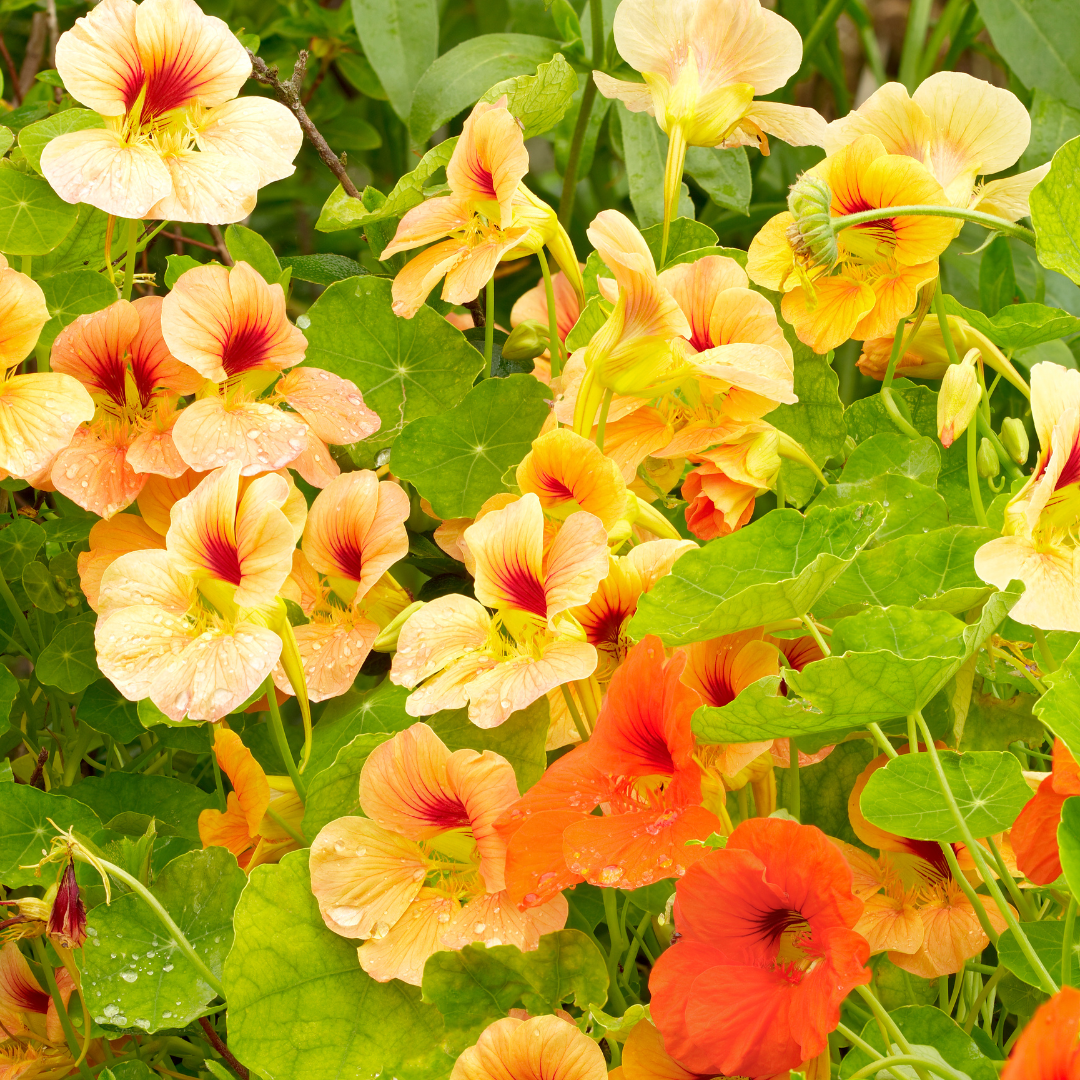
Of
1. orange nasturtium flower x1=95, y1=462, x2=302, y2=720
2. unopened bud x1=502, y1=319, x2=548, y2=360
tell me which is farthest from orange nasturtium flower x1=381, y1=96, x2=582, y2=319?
orange nasturtium flower x1=95, y1=462, x2=302, y2=720

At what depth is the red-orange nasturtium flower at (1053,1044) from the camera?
0.85ft

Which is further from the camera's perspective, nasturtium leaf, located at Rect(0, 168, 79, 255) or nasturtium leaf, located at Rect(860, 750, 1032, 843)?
nasturtium leaf, located at Rect(0, 168, 79, 255)

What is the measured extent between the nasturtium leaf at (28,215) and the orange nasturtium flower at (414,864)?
0.34 meters

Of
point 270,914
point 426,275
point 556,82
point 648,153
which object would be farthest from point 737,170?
point 270,914

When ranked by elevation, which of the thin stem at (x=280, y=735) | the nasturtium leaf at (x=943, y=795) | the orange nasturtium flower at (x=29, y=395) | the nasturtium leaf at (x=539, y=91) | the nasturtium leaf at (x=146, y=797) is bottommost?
the nasturtium leaf at (x=146, y=797)

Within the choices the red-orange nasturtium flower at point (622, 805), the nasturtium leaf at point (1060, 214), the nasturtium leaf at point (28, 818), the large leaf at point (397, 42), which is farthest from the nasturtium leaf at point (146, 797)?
the large leaf at point (397, 42)

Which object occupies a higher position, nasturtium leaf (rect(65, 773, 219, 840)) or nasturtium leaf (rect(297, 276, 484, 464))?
nasturtium leaf (rect(297, 276, 484, 464))

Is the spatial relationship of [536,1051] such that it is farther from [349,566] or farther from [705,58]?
[705,58]

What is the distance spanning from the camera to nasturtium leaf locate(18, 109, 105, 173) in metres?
0.56

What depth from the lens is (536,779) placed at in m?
0.47

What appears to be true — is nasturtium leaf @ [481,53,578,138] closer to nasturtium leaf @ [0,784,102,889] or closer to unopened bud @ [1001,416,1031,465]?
unopened bud @ [1001,416,1031,465]

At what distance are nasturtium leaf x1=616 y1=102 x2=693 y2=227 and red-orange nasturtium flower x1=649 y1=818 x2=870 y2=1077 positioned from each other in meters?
0.66

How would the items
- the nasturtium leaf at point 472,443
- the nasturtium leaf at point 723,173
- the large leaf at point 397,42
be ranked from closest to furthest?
1. the nasturtium leaf at point 472,443
2. the nasturtium leaf at point 723,173
3. the large leaf at point 397,42

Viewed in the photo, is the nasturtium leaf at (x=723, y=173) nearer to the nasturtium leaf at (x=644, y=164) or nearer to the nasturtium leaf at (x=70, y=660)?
the nasturtium leaf at (x=644, y=164)
